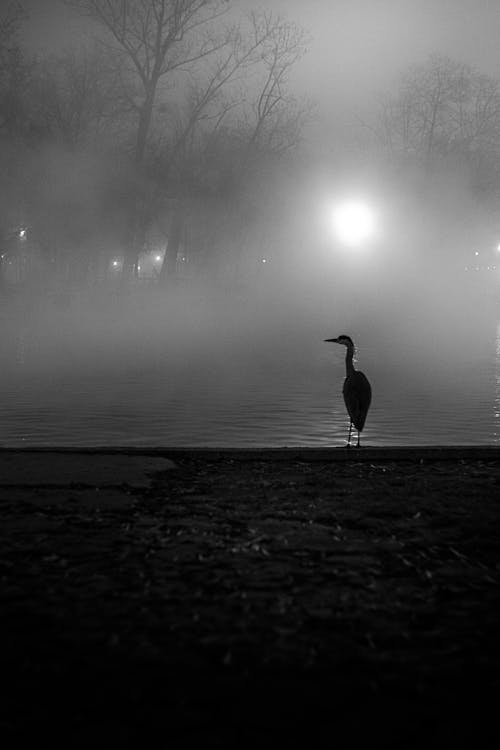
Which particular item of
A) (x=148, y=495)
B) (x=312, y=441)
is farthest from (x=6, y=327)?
(x=148, y=495)

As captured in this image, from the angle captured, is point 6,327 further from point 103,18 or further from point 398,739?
point 398,739

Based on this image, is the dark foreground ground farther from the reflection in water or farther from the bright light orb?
the bright light orb

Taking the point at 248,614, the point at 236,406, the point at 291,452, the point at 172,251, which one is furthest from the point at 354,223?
the point at 248,614

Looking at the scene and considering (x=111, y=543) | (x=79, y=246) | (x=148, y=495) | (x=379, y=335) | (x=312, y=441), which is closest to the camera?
(x=111, y=543)

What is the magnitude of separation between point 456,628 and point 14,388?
1782cm

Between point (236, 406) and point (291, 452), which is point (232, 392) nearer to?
point (236, 406)

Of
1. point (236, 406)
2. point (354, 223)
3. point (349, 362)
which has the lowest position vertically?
point (236, 406)

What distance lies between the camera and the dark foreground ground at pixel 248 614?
9.25ft

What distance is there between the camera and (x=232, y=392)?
20266 millimetres

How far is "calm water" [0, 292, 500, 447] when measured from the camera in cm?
1427

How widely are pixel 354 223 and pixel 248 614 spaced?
232ft

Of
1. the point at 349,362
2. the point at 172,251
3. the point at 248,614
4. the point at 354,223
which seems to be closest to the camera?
the point at 248,614

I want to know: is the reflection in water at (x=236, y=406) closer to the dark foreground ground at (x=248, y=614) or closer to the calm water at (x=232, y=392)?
the calm water at (x=232, y=392)

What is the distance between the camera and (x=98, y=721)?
281cm
